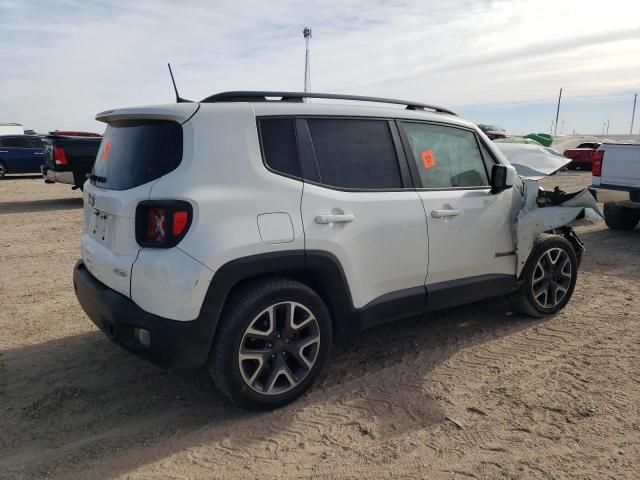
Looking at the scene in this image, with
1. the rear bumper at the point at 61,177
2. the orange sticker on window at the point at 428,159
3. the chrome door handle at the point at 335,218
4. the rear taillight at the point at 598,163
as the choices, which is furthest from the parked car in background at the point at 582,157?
the chrome door handle at the point at 335,218

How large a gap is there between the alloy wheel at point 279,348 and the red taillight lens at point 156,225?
2.29 feet

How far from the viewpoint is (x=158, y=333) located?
272 cm

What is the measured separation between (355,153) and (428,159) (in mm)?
674

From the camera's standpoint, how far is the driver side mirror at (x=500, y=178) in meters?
3.99

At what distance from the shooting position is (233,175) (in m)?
2.88

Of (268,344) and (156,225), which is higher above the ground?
(156,225)

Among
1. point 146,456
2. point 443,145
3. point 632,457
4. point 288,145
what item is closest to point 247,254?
point 288,145

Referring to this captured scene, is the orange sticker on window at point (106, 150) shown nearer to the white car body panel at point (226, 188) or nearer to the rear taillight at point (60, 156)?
the white car body panel at point (226, 188)

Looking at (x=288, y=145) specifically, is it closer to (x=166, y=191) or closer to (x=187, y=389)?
(x=166, y=191)

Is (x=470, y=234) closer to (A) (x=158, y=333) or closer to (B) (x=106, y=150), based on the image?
Result: (A) (x=158, y=333)

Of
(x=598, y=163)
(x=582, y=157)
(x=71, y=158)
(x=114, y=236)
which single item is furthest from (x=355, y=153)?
(x=582, y=157)

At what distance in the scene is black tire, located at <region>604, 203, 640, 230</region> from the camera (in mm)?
8883

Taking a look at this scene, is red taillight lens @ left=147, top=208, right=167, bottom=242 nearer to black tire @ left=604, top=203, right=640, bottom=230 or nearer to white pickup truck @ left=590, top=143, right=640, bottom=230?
white pickup truck @ left=590, top=143, right=640, bottom=230

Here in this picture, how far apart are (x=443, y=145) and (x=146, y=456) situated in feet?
9.55
